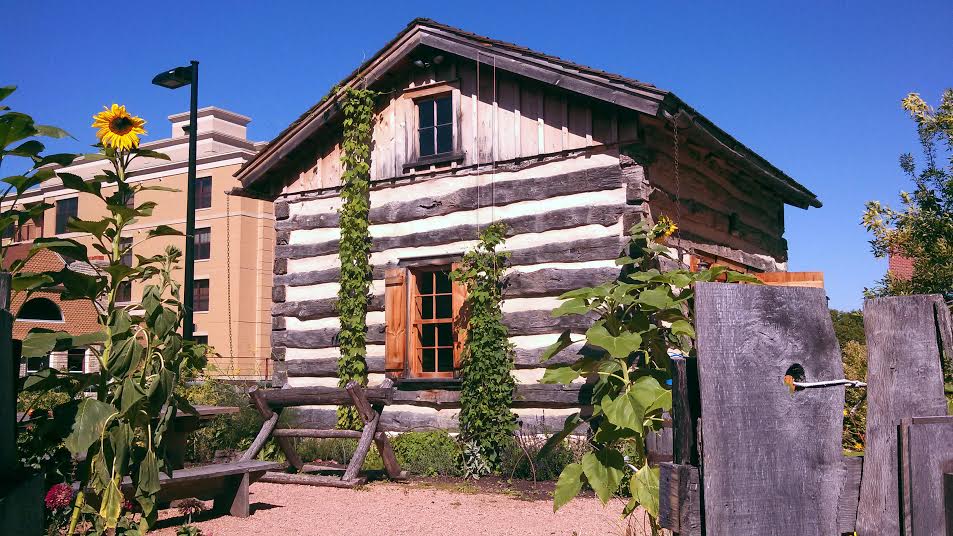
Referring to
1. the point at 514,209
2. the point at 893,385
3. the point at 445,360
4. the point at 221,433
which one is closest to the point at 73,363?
the point at 221,433

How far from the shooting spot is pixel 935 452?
90.1 inches

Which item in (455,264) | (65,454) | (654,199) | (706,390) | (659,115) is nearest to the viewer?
(706,390)

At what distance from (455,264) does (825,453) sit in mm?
8608

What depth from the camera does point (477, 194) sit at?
10805 mm

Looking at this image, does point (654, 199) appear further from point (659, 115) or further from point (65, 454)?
point (65, 454)

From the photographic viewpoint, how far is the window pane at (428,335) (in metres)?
11.2

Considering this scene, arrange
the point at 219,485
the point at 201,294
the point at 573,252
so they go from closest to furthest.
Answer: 1. the point at 219,485
2. the point at 573,252
3. the point at 201,294

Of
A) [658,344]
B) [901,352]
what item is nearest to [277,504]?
[658,344]

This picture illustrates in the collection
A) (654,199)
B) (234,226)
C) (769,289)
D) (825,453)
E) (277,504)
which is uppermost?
(234,226)

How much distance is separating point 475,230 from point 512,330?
4.68ft

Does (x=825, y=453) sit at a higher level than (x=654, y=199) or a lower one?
lower

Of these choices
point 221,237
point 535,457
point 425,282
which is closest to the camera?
point 535,457

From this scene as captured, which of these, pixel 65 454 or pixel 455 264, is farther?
pixel 455 264

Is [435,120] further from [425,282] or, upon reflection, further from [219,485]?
[219,485]
